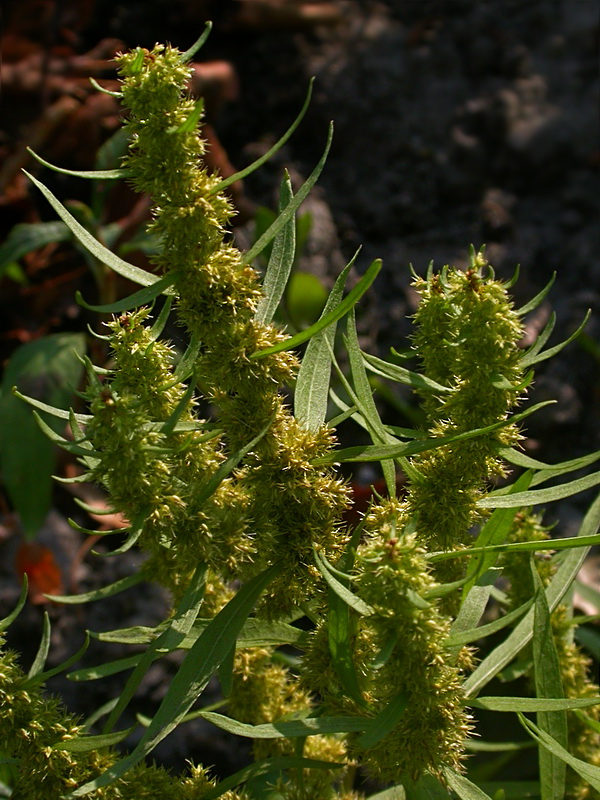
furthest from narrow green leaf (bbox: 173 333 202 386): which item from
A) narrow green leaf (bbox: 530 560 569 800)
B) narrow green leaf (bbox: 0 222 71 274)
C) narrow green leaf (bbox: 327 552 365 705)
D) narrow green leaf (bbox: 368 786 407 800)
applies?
narrow green leaf (bbox: 0 222 71 274)

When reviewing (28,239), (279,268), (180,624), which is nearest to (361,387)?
(279,268)

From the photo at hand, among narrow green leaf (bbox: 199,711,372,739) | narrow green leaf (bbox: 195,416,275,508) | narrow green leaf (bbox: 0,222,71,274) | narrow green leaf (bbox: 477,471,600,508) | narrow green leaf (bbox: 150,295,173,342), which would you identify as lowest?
narrow green leaf (bbox: 199,711,372,739)

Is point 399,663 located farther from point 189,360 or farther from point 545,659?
point 189,360

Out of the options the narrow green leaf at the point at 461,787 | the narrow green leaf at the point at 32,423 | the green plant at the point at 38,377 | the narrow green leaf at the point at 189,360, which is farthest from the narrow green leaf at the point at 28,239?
the narrow green leaf at the point at 461,787

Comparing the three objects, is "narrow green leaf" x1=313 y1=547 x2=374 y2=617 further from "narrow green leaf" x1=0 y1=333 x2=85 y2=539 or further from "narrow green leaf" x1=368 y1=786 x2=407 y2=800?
"narrow green leaf" x1=0 y1=333 x2=85 y2=539

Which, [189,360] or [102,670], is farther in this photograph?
[102,670]
